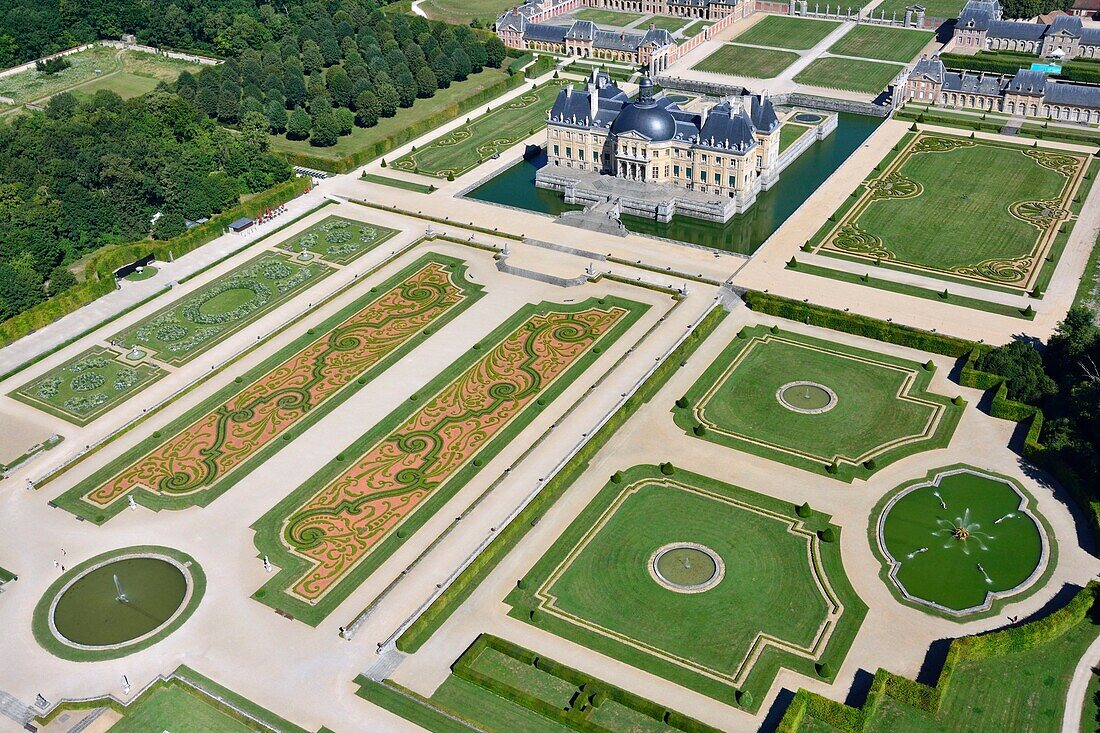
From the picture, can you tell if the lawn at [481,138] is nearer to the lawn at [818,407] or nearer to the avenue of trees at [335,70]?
the avenue of trees at [335,70]

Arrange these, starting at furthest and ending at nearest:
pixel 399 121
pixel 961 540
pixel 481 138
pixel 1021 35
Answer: pixel 1021 35 → pixel 399 121 → pixel 481 138 → pixel 961 540

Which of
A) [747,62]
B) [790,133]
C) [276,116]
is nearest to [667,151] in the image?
[790,133]

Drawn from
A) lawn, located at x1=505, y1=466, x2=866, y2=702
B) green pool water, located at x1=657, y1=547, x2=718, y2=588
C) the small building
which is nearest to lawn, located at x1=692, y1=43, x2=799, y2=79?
the small building

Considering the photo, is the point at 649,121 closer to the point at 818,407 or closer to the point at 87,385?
the point at 818,407

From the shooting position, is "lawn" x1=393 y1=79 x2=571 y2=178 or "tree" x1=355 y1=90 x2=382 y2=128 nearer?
"lawn" x1=393 y1=79 x2=571 y2=178

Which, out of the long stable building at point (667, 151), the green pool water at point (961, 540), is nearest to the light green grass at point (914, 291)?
the long stable building at point (667, 151)

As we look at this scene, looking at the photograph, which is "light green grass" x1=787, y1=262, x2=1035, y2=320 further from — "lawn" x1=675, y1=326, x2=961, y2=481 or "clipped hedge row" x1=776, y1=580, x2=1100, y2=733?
"clipped hedge row" x1=776, y1=580, x2=1100, y2=733
